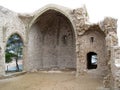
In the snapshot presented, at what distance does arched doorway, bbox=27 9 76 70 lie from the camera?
63.7 ft

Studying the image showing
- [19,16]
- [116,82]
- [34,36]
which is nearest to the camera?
[116,82]

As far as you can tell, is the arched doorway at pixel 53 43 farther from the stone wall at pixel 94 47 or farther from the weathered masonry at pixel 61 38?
the stone wall at pixel 94 47

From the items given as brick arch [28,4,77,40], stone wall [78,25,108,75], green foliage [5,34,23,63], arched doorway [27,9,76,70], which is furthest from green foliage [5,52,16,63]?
stone wall [78,25,108,75]

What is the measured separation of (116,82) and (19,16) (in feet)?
37.7

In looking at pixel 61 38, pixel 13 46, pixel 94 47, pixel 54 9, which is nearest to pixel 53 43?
pixel 61 38

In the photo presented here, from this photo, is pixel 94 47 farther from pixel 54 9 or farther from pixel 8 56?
pixel 8 56

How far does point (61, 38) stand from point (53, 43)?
0.92 meters

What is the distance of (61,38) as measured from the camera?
2047 cm

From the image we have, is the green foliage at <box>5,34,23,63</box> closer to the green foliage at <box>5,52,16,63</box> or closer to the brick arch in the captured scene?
the green foliage at <box>5,52,16,63</box>

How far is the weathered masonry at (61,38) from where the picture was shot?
50.1 feet

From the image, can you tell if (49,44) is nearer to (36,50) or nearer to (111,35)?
(36,50)

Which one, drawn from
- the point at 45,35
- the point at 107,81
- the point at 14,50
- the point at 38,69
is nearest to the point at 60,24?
the point at 45,35

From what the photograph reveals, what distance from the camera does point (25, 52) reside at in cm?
1819

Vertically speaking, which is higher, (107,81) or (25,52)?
(25,52)
